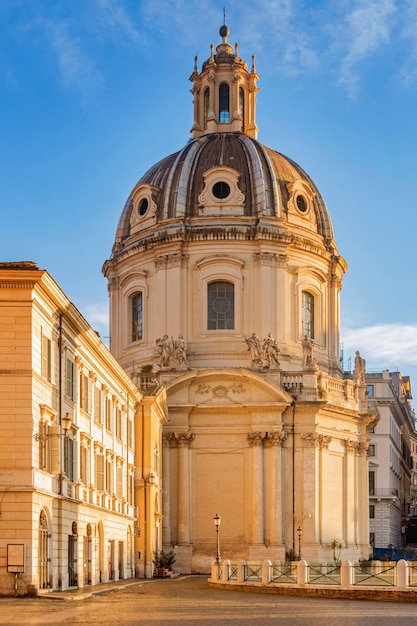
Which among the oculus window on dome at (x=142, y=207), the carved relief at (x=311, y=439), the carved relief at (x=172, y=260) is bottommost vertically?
the carved relief at (x=311, y=439)

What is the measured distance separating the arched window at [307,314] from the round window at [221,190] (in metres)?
8.69

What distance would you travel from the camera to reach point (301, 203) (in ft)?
269

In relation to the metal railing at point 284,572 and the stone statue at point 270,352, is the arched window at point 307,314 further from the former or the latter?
the metal railing at point 284,572

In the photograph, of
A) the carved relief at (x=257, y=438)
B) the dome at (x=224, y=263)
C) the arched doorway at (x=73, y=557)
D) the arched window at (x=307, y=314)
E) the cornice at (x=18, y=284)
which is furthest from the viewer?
the arched window at (x=307, y=314)

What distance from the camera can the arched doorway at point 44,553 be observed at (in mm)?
36875

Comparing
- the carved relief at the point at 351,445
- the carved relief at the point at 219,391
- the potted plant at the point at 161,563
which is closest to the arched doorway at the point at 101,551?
the potted plant at the point at 161,563

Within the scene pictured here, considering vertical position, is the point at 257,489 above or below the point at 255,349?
below

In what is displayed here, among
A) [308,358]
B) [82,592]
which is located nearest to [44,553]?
[82,592]

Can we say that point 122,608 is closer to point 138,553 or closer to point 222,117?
point 138,553

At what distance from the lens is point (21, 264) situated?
37.0 meters

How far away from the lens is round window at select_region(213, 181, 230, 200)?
79.9 m

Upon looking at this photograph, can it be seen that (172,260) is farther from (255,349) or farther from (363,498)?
(363,498)

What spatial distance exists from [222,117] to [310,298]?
15.7 m

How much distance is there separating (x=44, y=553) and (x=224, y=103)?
181 feet
